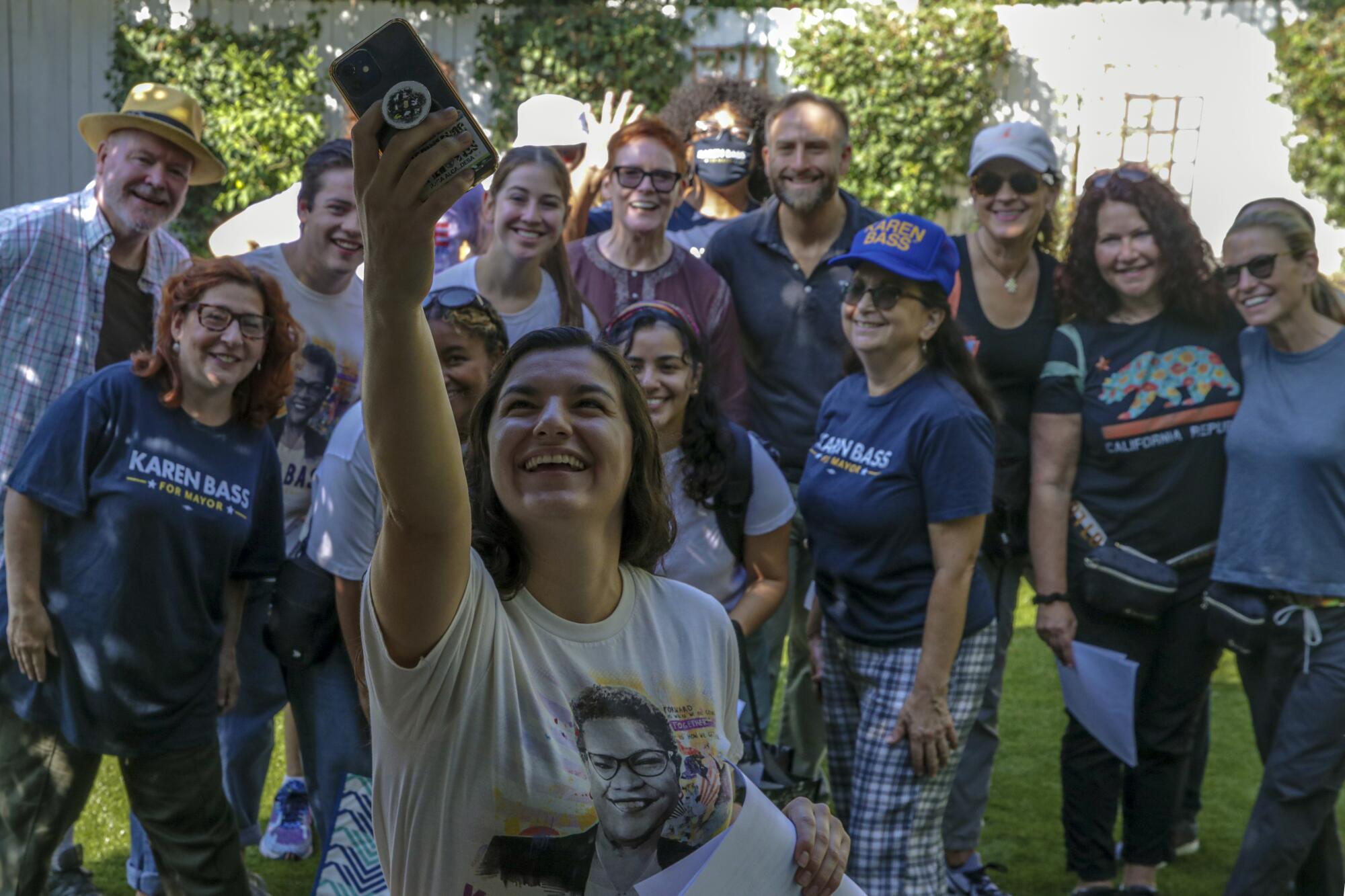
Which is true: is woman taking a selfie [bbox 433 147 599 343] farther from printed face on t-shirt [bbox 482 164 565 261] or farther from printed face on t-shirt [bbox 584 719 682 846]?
printed face on t-shirt [bbox 584 719 682 846]

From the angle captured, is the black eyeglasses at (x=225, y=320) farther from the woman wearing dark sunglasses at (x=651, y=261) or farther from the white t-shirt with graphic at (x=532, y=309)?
the woman wearing dark sunglasses at (x=651, y=261)

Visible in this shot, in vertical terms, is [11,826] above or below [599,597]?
below

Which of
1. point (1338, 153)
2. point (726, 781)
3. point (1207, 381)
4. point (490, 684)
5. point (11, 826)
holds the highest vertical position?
point (1338, 153)

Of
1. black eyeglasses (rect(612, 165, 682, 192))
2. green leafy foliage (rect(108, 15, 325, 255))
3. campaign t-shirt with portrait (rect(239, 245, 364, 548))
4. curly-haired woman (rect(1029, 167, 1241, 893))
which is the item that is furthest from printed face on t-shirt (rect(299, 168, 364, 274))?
green leafy foliage (rect(108, 15, 325, 255))

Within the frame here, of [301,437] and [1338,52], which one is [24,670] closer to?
[301,437]

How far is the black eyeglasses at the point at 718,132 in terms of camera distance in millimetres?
5816

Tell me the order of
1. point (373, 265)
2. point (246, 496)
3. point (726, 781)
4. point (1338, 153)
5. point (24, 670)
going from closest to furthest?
point (373, 265), point (726, 781), point (24, 670), point (246, 496), point (1338, 153)

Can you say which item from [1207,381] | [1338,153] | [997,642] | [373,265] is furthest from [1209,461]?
[1338,153]

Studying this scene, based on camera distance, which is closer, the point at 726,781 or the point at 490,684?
the point at 490,684

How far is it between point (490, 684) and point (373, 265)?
55cm

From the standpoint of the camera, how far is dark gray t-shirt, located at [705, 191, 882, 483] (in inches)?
179

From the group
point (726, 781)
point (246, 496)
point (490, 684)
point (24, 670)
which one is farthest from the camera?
point (246, 496)

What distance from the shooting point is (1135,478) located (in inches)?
165

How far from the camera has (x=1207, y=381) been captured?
4.09 metres
